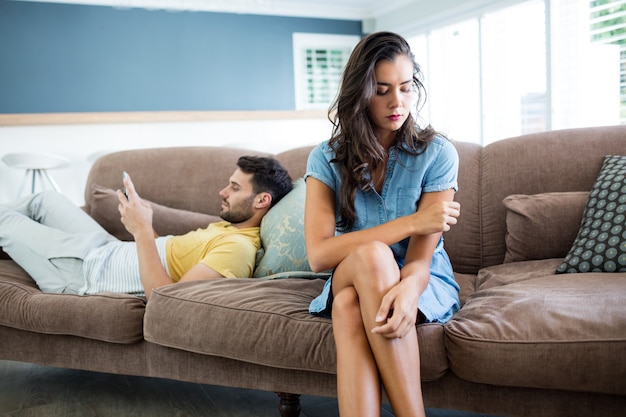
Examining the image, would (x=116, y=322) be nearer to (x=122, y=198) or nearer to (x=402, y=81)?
(x=122, y=198)

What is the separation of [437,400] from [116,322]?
3.39 ft

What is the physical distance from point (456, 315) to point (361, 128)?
59cm

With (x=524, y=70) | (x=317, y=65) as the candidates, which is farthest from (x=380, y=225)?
(x=317, y=65)

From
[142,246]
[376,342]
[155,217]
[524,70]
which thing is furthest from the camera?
[524,70]

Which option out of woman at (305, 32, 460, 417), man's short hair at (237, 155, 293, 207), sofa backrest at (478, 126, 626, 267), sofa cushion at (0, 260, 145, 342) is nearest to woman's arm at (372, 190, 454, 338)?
woman at (305, 32, 460, 417)

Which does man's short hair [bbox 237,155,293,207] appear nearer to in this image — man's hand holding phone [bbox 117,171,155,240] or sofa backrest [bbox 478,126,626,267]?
man's hand holding phone [bbox 117,171,155,240]

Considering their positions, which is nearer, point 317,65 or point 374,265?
point 374,265

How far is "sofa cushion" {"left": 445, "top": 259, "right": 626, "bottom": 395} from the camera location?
4.57 feet

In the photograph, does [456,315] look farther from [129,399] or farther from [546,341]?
→ [129,399]

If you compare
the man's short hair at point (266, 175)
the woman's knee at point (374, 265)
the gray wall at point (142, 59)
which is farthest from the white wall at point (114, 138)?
the woman's knee at point (374, 265)

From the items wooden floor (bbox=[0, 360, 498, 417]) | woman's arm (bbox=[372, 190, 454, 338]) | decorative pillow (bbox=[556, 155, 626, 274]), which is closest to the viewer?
woman's arm (bbox=[372, 190, 454, 338])

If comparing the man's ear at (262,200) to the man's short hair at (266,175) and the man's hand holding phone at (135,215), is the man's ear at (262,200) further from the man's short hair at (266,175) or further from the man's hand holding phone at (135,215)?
the man's hand holding phone at (135,215)

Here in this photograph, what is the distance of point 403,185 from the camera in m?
1.72

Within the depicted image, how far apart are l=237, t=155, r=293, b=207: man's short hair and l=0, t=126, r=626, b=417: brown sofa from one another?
248 millimetres
